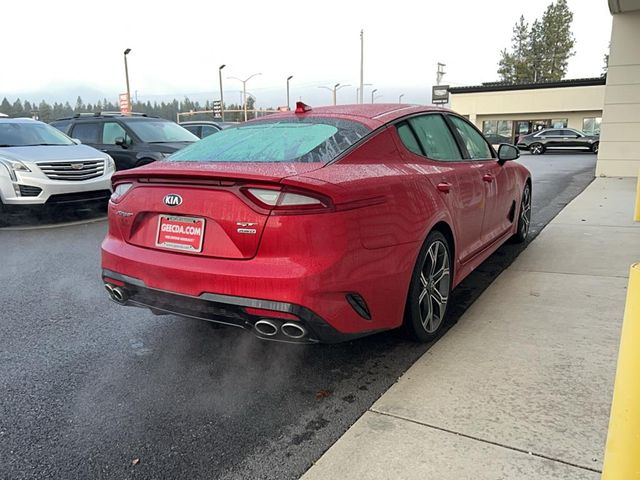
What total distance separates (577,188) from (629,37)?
459cm

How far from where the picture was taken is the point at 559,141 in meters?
27.0

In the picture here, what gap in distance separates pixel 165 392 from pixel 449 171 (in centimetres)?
238

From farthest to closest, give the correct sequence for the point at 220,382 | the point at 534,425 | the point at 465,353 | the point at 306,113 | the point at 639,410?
the point at 306,113 → the point at 465,353 → the point at 220,382 → the point at 534,425 → the point at 639,410

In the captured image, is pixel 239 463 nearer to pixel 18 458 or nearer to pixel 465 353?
pixel 18 458

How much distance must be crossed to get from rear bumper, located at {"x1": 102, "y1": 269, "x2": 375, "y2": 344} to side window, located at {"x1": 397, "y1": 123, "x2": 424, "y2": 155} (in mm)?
1343

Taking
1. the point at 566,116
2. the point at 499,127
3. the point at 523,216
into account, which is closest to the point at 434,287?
the point at 523,216

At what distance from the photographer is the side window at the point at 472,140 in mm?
4401

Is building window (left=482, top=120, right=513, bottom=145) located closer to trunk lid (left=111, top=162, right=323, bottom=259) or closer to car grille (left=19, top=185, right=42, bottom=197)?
car grille (left=19, top=185, right=42, bottom=197)

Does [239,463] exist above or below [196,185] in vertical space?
below

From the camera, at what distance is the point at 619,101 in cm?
1365

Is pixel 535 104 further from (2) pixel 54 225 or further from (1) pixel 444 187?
(1) pixel 444 187

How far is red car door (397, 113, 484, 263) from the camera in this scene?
3436 mm

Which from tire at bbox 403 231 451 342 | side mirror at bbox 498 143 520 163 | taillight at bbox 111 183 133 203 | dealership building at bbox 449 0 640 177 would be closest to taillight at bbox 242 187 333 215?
tire at bbox 403 231 451 342

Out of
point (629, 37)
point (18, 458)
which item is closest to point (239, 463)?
point (18, 458)
